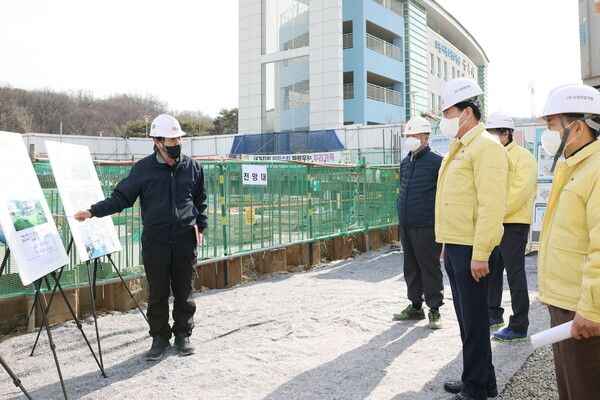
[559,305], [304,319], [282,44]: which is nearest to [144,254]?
[304,319]

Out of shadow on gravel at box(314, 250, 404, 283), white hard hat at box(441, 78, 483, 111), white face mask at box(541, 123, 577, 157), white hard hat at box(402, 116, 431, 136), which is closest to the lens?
white face mask at box(541, 123, 577, 157)

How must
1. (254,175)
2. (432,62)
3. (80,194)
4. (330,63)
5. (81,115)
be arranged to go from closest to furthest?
(80,194) → (254,175) → (330,63) → (432,62) → (81,115)

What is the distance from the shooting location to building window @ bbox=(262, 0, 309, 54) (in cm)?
3369

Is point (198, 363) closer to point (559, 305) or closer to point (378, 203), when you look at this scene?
point (559, 305)

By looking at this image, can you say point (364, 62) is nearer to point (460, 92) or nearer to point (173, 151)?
point (173, 151)

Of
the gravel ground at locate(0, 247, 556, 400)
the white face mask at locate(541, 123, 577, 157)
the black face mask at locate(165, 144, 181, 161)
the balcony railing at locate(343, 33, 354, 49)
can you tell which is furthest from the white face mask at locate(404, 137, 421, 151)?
the balcony railing at locate(343, 33, 354, 49)

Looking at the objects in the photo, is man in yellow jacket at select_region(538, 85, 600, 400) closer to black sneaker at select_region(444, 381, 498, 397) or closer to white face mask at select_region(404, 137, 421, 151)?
black sneaker at select_region(444, 381, 498, 397)

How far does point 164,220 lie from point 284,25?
33.0m

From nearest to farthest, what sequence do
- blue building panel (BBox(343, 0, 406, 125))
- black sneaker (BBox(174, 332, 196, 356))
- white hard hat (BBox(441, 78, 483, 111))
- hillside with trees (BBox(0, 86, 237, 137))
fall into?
1. white hard hat (BBox(441, 78, 483, 111))
2. black sneaker (BBox(174, 332, 196, 356))
3. blue building panel (BBox(343, 0, 406, 125))
4. hillside with trees (BBox(0, 86, 237, 137))

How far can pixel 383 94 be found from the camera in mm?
34281

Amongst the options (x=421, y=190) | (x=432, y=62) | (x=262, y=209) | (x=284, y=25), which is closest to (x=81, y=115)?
(x=284, y=25)

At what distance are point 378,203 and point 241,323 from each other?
6697 millimetres

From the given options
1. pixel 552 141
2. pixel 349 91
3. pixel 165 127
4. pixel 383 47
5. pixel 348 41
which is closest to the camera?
pixel 552 141

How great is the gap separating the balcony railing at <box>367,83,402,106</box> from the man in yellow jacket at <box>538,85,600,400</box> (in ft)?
103
